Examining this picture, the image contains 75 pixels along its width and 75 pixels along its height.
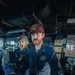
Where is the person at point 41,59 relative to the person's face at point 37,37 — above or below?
below

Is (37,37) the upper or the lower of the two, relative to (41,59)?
upper

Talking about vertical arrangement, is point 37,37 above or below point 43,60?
above

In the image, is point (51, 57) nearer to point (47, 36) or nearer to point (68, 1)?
point (68, 1)

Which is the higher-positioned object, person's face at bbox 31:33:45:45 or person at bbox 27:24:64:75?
person's face at bbox 31:33:45:45

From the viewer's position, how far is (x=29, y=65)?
1484 millimetres

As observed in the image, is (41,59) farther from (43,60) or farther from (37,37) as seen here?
(37,37)

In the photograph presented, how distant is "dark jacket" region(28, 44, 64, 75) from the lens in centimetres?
133

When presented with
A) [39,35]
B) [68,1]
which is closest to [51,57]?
[39,35]

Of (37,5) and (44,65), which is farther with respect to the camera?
(37,5)

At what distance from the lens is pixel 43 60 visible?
1369mm

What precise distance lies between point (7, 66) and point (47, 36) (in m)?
4.52

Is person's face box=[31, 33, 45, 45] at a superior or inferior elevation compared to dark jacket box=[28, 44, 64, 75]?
superior

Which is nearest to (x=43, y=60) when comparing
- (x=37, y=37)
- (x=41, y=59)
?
(x=41, y=59)

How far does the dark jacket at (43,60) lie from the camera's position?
1331 millimetres
